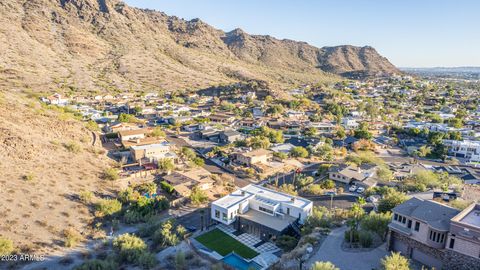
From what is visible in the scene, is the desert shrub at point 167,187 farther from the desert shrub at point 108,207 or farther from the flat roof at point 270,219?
the flat roof at point 270,219

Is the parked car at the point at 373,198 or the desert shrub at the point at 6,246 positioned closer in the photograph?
the desert shrub at the point at 6,246

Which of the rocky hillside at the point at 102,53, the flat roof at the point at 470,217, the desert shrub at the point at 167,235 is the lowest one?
the desert shrub at the point at 167,235

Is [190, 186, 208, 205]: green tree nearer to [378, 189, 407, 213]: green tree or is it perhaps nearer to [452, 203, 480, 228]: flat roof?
[378, 189, 407, 213]: green tree

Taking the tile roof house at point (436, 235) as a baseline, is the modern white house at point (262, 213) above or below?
below

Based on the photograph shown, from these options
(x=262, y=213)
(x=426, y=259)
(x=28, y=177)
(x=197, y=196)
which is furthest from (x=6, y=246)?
(x=426, y=259)

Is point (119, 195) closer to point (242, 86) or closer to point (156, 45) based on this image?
point (242, 86)

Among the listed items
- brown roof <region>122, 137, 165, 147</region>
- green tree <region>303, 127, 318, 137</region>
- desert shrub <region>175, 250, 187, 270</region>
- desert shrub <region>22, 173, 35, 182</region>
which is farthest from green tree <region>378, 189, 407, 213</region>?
green tree <region>303, 127, 318, 137</region>

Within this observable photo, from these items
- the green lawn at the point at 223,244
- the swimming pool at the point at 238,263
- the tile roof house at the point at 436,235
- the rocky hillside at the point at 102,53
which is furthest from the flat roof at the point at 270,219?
the rocky hillside at the point at 102,53
